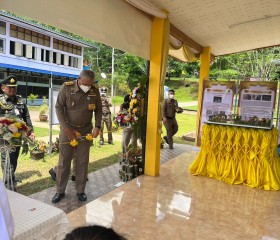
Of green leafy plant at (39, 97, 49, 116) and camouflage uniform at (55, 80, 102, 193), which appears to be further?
green leafy plant at (39, 97, 49, 116)

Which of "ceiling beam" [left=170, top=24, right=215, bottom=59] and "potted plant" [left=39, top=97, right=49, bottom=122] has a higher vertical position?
"ceiling beam" [left=170, top=24, right=215, bottom=59]

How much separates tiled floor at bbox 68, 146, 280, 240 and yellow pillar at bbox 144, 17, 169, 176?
0.31 metres

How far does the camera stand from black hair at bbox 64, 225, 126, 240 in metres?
0.60

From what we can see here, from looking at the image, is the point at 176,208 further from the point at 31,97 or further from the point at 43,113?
the point at 31,97

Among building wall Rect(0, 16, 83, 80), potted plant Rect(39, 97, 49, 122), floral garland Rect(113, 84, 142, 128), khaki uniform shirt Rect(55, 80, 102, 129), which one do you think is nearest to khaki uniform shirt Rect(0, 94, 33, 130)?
khaki uniform shirt Rect(55, 80, 102, 129)

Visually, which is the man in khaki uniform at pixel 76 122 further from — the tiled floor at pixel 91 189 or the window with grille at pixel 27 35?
the window with grille at pixel 27 35

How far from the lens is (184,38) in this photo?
497cm

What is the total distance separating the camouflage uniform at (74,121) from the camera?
9.49ft

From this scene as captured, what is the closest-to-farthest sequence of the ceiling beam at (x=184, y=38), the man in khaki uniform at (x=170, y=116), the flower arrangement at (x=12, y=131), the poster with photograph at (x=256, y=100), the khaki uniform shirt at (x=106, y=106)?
1. the flower arrangement at (x=12, y=131)
2. the poster with photograph at (x=256, y=100)
3. the ceiling beam at (x=184, y=38)
4. the man in khaki uniform at (x=170, y=116)
5. the khaki uniform shirt at (x=106, y=106)

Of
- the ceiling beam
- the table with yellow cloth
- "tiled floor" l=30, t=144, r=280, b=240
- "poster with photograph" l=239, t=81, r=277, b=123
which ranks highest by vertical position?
the ceiling beam

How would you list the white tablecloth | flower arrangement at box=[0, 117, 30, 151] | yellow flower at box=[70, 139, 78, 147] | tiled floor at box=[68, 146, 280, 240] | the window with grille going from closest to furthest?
1. the white tablecloth
2. flower arrangement at box=[0, 117, 30, 151]
3. tiled floor at box=[68, 146, 280, 240]
4. yellow flower at box=[70, 139, 78, 147]
5. the window with grille

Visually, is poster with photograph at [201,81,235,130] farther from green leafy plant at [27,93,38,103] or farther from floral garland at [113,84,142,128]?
green leafy plant at [27,93,38,103]

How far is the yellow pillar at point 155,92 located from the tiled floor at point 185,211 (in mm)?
307

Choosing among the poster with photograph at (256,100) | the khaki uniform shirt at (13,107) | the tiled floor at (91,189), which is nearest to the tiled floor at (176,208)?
the tiled floor at (91,189)
